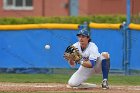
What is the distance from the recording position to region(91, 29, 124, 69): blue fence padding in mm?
14844

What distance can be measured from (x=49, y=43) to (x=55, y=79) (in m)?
2.01

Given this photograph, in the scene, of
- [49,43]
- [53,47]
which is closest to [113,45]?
[53,47]

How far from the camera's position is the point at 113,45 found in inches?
585

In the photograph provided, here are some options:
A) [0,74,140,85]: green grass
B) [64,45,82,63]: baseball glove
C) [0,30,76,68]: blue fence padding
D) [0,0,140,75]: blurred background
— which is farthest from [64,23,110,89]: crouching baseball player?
[0,30,76,68]: blue fence padding

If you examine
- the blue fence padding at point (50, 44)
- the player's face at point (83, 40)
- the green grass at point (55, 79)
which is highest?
the player's face at point (83, 40)

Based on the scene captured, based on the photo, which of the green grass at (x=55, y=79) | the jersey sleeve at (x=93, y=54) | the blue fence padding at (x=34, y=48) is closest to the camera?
the jersey sleeve at (x=93, y=54)

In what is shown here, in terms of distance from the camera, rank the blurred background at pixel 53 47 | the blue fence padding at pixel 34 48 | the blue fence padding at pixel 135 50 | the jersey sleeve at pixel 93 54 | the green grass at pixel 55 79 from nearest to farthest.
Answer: the jersey sleeve at pixel 93 54 < the green grass at pixel 55 79 < the blue fence padding at pixel 135 50 < the blurred background at pixel 53 47 < the blue fence padding at pixel 34 48

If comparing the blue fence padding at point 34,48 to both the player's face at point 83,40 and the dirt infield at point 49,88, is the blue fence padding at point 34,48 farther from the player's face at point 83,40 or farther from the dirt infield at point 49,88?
the player's face at point 83,40

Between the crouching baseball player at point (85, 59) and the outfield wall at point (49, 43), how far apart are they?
386 cm

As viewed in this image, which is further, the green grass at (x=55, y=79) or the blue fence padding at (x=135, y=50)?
the blue fence padding at (x=135, y=50)

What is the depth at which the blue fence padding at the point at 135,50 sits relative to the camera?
14602 millimetres

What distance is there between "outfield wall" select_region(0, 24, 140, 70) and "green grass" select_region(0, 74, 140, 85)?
0.73m

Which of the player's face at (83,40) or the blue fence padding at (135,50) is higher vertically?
the player's face at (83,40)

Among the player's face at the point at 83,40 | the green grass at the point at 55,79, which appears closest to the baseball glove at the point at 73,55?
the player's face at the point at 83,40
